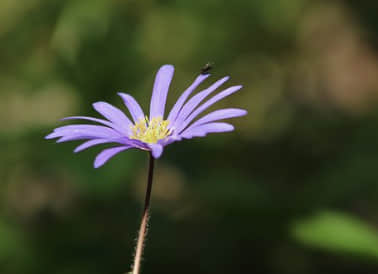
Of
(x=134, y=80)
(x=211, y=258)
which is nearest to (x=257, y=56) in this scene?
(x=134, y=80)

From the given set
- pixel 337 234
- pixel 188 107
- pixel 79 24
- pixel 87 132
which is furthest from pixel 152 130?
pixel 79 24

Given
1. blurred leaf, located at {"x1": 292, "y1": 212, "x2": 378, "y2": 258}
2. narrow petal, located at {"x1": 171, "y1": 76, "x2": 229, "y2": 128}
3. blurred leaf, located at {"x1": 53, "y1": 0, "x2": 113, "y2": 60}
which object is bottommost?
blurred leaf, located at {"x1": 292, "y1": 212, "x2": 378, "y2": 258}

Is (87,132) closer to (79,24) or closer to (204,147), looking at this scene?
(79,24)

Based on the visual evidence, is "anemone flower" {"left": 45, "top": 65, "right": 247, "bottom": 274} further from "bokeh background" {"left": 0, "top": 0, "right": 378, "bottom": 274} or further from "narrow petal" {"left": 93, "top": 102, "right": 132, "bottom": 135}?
"bokeh background" {"left": 0, "top": 0, "right": 378, "bottom": 274}

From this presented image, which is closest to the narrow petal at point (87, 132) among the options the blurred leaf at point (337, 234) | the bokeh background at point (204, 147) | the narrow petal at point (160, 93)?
the narrow petal at point (160, 93)

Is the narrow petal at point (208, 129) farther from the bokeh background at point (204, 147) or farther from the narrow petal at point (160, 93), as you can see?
the bokeh background at point (204, 147)

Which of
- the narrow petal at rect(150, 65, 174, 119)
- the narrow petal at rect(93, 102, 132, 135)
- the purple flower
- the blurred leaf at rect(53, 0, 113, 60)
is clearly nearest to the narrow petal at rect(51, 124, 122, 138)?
the purple flower

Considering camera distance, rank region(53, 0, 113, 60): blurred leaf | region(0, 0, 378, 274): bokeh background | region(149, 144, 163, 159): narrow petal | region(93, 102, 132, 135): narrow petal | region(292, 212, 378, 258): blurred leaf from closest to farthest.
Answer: region(149, 144, 163, 159): narrow petal < region(93, 102, 132, 135): narrow petal < region(292, 212, 378, 258): blurred leaf < region(0, 0, 378, 274): bokeh background < region(53, 0, 113, 60): blurred leaf
